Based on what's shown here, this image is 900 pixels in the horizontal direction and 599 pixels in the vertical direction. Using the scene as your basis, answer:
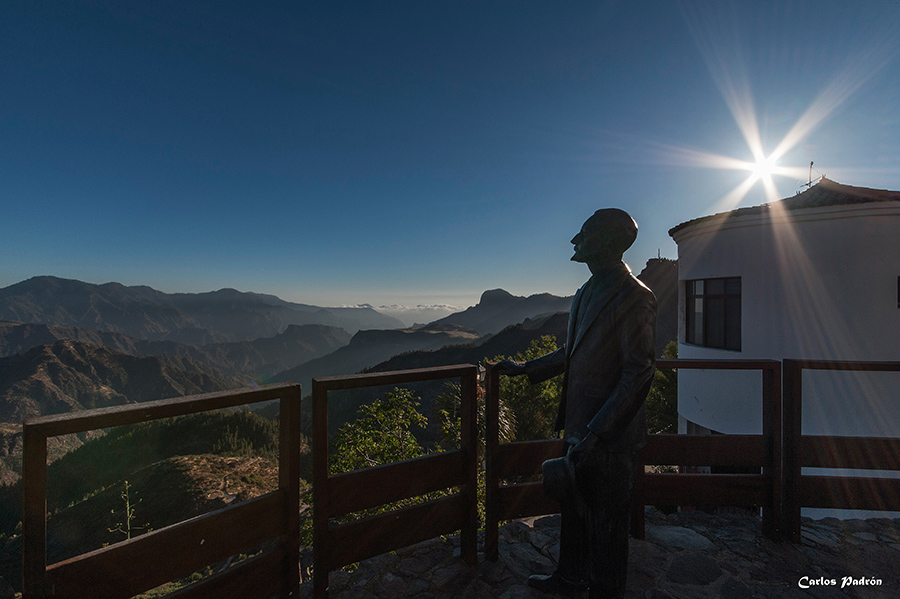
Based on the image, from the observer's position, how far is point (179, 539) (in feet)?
6.48

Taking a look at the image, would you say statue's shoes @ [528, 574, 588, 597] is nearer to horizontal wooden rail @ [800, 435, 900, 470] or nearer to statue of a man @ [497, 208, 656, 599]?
statue of a man @ [497, 208, 656, 599]

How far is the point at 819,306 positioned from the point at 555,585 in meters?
8.71

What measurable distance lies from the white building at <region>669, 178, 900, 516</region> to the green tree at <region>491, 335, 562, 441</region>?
9444mm

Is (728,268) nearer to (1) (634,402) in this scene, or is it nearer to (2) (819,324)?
(2) (819,324)

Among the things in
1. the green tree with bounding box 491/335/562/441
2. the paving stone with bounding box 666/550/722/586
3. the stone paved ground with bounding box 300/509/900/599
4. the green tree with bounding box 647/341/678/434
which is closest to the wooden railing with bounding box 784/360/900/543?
the stone paved ground with bounding box 300/509/900/599

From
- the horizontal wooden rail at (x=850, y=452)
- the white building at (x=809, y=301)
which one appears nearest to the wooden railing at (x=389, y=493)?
the horizontal wooden rail at (x=850, y=452)

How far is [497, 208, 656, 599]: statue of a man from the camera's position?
2.06 m

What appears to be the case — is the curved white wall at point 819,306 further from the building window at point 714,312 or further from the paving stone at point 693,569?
the paving stone at point 693,569

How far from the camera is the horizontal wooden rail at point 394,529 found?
8.51 feet

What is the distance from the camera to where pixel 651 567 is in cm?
302

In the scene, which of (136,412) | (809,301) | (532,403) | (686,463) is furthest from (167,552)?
(532,403)

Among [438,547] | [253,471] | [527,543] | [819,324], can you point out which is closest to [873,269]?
[819,324]

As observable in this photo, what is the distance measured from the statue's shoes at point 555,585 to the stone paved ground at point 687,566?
0.19 feet

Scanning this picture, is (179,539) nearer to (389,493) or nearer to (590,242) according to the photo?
(389,493)
